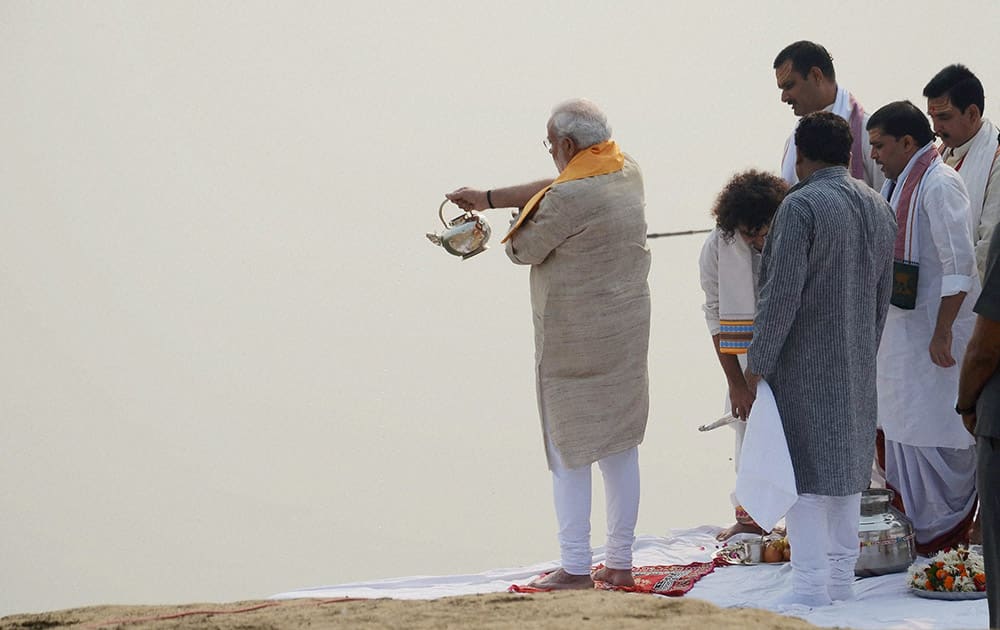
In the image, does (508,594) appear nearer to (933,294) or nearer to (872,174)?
(933,294)

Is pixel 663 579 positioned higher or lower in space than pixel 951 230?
lower

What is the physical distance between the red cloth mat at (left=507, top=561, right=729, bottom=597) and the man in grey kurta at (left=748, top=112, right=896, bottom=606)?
0.49 m

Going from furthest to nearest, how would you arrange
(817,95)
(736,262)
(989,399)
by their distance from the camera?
1. (817,95)
2. (736,262)
3. (989,399)

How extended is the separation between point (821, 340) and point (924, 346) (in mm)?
898

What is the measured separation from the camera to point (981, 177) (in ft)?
15.5

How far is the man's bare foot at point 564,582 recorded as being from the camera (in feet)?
14.1

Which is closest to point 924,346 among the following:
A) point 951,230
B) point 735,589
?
point 951,230

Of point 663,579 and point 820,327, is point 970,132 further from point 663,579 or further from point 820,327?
point 663,579

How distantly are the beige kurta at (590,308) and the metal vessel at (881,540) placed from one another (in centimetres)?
81

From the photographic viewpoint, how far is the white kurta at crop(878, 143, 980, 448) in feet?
14.5

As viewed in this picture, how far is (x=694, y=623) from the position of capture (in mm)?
2742

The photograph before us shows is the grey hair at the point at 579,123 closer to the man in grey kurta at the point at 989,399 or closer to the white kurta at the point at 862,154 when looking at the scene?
the white kurta at the point at 862,154

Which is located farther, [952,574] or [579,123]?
[579,123]

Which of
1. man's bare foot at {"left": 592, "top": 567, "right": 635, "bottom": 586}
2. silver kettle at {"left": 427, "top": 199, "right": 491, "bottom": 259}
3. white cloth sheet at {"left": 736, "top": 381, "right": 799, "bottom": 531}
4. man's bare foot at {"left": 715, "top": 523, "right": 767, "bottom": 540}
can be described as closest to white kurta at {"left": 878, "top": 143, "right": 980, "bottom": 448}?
man's bare foot at {"left": 715, "top": 523, "right": 767, "bottom": 540}
